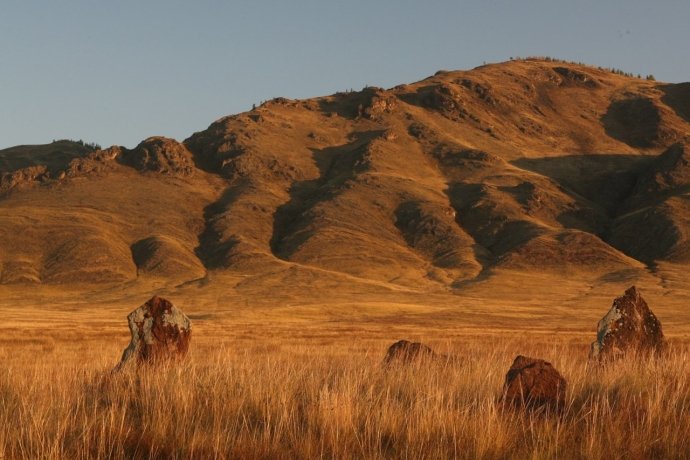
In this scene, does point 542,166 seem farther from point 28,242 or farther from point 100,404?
point 100,404

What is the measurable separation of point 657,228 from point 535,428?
142 m

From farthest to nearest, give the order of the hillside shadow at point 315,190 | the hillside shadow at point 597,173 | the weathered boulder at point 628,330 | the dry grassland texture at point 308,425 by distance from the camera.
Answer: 1. the hillside shadow at point 597,173
2. the hillside shadow at point 315,190
3. the weathered boulder at point 628,330
4. the dry grassland texture at point 308,425

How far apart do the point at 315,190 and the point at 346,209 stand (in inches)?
710

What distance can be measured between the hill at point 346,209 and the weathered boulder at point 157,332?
92.0 meters

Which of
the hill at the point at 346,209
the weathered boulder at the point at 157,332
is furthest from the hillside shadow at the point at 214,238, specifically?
the weathered boulder at the point at 157,332

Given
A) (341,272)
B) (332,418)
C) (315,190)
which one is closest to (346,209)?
(315,190)

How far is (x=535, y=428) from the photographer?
7.07 m

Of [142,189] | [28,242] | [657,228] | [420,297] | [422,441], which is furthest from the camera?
[142,189]

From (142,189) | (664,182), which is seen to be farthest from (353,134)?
(664,182)

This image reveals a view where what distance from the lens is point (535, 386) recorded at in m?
8.72

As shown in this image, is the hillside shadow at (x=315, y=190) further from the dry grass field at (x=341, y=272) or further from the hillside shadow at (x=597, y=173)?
the hillside shadow at (x=597, y=173)

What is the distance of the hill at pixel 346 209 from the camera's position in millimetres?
124250

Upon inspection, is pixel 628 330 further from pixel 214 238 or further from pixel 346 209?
pixel 346 209

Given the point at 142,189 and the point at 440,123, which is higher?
the point at 440,123
